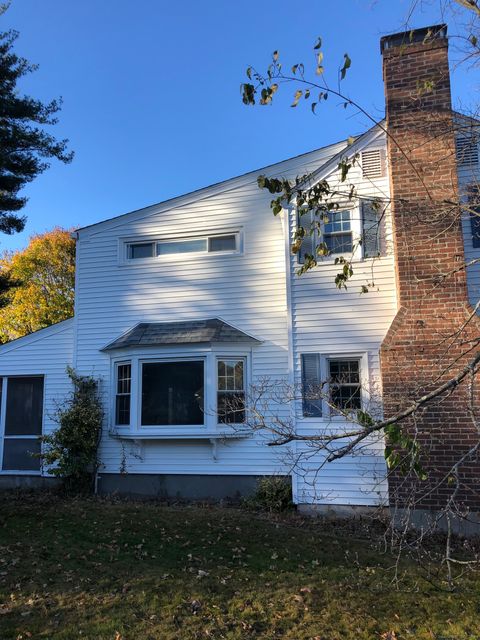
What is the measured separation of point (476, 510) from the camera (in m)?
7.58

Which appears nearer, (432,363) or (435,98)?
(432,363)

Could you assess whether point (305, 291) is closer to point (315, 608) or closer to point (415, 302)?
point (415, 302)

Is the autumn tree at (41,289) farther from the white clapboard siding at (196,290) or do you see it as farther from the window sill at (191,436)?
the window sill at (191,436)

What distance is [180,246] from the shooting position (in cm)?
1105

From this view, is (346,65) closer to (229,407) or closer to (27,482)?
(229,407)

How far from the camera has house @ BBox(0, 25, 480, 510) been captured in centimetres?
845

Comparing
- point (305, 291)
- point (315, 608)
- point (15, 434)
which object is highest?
point (305, 291)

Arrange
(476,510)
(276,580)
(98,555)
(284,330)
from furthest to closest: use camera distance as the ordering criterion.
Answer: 1. (284,330)
2. (476,510)
3. (98,555)
4. (276,580)

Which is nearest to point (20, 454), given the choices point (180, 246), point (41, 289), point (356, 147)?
point (180, 246)

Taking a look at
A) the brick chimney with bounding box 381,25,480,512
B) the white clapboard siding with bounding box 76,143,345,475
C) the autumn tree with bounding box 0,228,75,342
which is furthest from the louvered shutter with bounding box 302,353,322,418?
the autumn tree with bounding box 0,228,75,342

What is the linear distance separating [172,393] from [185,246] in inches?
123

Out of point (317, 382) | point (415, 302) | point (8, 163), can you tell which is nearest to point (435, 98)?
point (415, 302)

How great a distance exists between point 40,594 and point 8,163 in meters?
10.3

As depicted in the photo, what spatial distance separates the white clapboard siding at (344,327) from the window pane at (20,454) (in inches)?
236
